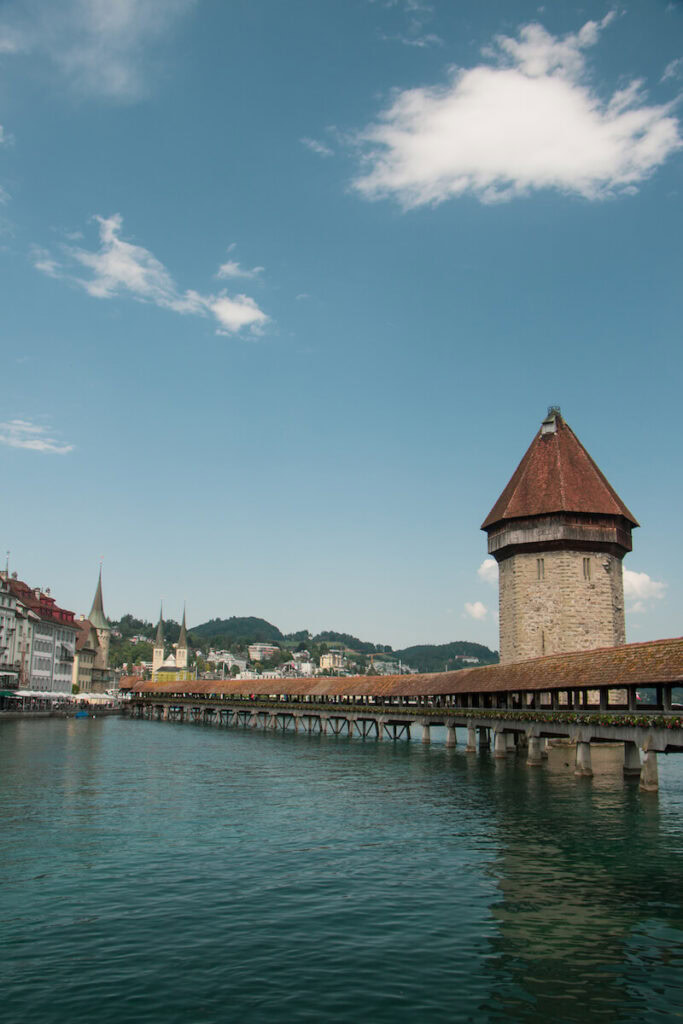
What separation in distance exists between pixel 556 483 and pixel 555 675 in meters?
20.6

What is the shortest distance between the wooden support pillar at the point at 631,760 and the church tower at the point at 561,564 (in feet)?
59.3

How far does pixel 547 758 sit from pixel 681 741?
19316mm

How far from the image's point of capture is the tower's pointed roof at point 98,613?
475ft

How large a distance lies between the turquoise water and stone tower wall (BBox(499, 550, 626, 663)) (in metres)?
20.2

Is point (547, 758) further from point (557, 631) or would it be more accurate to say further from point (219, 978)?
point (219, 978)

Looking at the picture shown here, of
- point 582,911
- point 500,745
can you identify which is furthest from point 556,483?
point 582,911

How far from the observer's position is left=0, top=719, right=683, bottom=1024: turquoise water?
10.4m

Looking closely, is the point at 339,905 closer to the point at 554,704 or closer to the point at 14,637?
the point at 554,704

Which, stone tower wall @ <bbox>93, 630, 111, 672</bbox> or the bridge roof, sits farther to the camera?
stone tower wall @ <bbox>93, 630, 111, 672</bbox>

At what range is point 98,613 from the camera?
145750mm

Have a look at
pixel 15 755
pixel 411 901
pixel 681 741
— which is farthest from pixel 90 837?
pixel 15 755

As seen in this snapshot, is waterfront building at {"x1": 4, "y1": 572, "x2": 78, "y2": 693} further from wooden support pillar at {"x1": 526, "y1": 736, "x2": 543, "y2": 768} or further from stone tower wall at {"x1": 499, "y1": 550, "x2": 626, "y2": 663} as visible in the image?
wooden support pillar at {"x1": 526, "y1": 736, "x2": 543, "y2": 768}

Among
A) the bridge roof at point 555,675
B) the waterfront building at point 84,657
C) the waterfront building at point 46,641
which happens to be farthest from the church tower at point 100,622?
the bridge roof at point 555,675

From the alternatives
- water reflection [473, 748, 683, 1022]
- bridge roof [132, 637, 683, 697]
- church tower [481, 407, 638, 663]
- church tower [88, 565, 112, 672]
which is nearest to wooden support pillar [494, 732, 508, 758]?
bridge roof [132, 637, 683, 697]
